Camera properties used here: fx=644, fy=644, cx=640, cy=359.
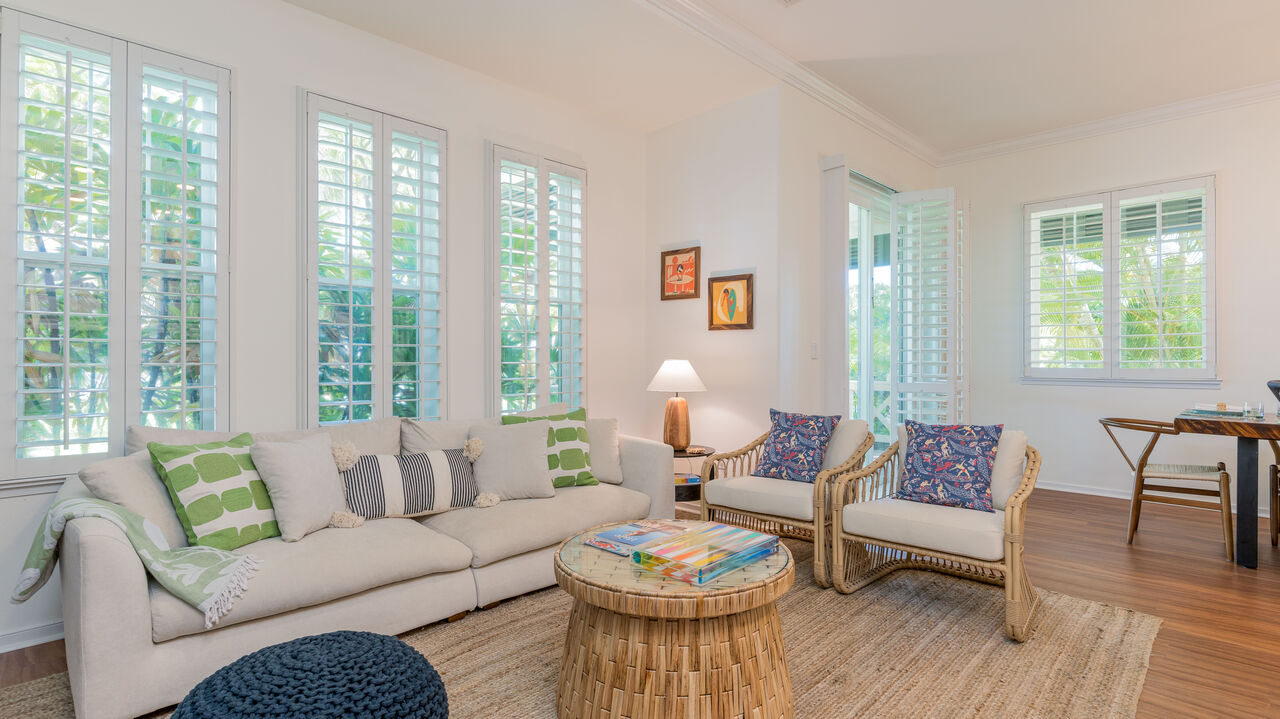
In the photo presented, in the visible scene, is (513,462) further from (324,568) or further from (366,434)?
(324,568)

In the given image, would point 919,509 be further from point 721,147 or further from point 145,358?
point 145,358

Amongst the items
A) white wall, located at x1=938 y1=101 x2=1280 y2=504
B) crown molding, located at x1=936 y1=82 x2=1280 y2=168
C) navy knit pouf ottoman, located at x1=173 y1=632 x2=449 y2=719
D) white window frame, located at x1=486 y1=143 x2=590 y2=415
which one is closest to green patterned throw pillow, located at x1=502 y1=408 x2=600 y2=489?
white window frame, located at x1=486 y1=143 x2=590 y2=415

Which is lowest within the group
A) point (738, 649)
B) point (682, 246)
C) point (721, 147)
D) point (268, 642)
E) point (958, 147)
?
point (268, 642)

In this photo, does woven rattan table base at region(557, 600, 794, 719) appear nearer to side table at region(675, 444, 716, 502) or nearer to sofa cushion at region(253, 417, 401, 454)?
sofa cushion at region(253, 417, 401, 454)

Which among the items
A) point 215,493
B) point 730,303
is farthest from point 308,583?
Answer: point 730,303

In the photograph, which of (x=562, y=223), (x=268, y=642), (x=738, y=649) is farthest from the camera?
(x=562, y=223)

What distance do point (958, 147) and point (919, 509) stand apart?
4.25 m

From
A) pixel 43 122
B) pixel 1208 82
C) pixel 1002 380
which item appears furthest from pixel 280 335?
pixel 1208 82

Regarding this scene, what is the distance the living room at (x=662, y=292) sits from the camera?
8.18 ft

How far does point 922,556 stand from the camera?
296 centimetres

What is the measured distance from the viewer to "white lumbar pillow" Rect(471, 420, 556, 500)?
327 centimetres

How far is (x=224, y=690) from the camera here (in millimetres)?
1483

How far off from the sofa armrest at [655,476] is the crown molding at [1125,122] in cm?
428

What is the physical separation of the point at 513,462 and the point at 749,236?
2254mm
